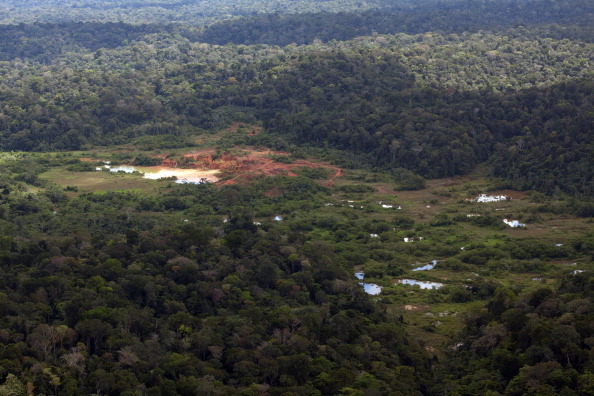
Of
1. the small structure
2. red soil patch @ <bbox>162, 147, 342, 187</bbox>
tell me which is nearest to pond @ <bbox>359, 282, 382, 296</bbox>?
the small structure

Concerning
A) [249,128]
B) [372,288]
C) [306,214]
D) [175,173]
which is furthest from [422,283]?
[249,128]

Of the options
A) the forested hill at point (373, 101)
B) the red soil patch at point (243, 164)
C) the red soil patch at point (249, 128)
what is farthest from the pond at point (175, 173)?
the red soil patch at point (249, 128)

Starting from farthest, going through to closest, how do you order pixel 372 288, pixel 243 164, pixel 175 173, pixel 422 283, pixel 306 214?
1. pixel 243 164
2. pixel 175 173
3. pixel 306 214
4. pixel 422 283
5. pixel 372 288

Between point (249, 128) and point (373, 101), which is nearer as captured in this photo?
point (373, 101)

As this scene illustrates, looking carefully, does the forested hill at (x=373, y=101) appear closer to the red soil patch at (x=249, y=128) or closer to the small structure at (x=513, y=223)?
the red soil patch at (x=249, y=128)

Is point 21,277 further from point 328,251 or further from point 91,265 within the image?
point 328,251

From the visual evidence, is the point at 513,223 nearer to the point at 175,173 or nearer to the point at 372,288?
the point at 372,288
